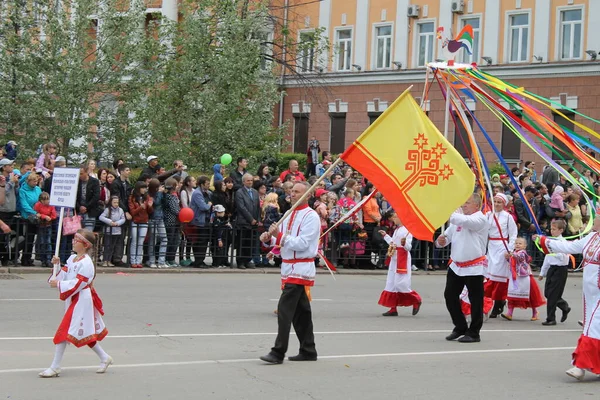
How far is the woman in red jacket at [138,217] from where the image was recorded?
67.3 feet

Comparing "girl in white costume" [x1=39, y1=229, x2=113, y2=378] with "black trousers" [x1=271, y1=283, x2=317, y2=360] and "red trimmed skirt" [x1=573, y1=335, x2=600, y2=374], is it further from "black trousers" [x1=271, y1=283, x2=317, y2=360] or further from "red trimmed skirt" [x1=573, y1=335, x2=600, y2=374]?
"red trimmed skirt" [x1=573, y1=335, x2=600, y2=374]

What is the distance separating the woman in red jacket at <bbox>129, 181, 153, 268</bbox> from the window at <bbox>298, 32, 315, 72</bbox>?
20.9m

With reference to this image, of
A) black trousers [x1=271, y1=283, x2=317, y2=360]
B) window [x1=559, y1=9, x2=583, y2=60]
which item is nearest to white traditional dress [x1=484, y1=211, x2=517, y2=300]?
black trousers [x1=271, y1=283, x2=317, y2=360]

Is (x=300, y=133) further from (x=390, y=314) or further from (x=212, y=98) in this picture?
(x=390, y=314)

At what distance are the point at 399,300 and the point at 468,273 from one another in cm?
278

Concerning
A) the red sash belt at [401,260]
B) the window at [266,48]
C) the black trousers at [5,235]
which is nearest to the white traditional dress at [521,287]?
the red sash belt at [401,260]

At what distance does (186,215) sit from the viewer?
20.9 m

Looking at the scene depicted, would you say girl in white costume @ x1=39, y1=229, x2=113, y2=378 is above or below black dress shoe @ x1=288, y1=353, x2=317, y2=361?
above

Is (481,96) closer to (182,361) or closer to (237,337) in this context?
(237,337)

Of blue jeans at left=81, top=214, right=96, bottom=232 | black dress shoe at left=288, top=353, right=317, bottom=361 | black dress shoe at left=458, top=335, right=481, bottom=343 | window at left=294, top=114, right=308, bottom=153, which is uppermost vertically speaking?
window at left=294, top=114, right=308, bottom=153

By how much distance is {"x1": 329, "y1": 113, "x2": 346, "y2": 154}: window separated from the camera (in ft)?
144

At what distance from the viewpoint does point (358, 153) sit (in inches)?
433

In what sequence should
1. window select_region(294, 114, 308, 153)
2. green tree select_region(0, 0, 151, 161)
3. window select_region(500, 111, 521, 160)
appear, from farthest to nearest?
window select_region(294, 114, 308, 153)
window select_region(500, 111, 521, 160)
green tree select_region(0, 0, 151, 161)

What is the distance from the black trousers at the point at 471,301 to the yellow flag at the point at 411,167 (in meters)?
2.00
